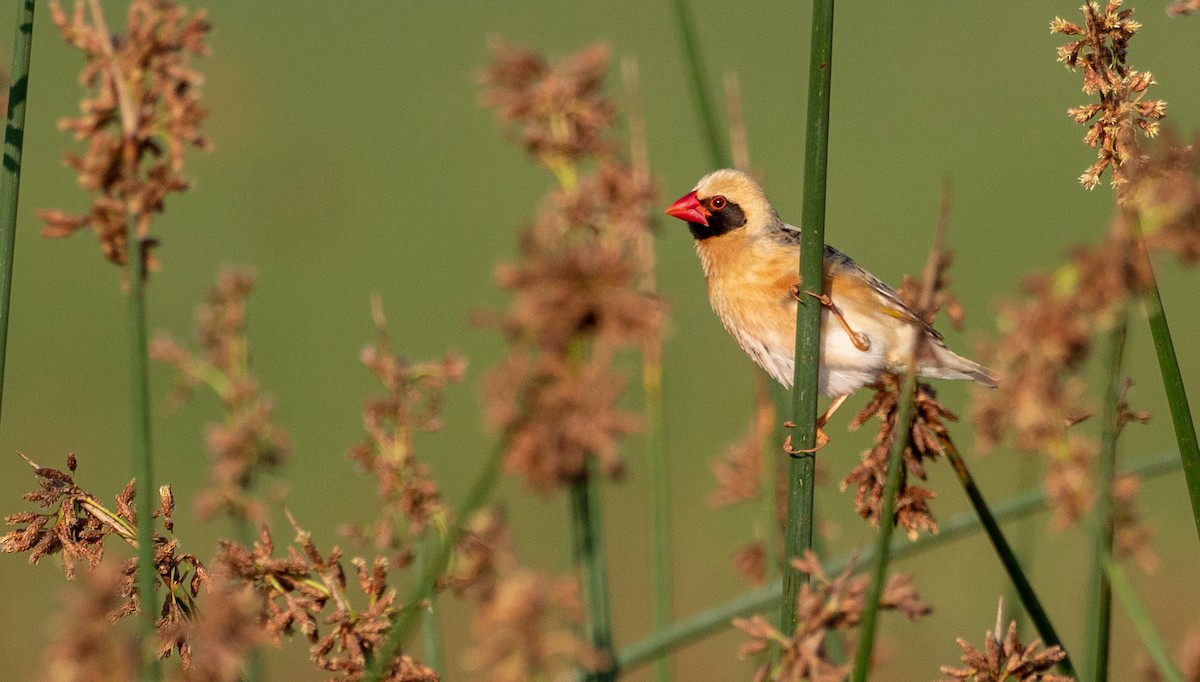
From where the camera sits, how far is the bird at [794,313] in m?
3.13

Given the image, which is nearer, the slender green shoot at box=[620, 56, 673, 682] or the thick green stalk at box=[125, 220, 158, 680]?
the thick green stalk at box=[125, 220, 158, 680]

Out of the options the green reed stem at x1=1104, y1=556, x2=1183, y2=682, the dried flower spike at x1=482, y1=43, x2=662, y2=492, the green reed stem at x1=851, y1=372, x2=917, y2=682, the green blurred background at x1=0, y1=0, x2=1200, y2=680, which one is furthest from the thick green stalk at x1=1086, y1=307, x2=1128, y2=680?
the green blurred background at x1=0, y1=0, x2=1200, y2=680

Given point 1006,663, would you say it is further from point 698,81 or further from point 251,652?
point 251,652

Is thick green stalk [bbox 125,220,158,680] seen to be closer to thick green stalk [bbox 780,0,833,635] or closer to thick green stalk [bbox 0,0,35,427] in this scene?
thick green stalk [bbox 0,0,35,427]

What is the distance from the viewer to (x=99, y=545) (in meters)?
1.83

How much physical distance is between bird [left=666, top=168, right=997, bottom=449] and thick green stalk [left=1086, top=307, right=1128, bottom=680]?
3.01ft

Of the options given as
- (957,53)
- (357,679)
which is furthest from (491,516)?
(957,53)

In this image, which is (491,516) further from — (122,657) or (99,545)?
(122,657)

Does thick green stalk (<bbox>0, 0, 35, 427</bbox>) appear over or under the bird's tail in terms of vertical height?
under

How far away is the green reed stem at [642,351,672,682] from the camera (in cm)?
272

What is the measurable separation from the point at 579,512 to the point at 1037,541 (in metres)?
7.21

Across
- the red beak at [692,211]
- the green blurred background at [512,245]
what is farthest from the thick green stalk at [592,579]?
the green blurred background at [512,245]

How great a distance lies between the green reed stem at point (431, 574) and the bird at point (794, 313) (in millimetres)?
1452

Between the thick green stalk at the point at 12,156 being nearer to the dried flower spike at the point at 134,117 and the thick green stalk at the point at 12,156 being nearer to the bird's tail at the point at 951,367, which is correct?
the dried flower spike at the point at 134,117
